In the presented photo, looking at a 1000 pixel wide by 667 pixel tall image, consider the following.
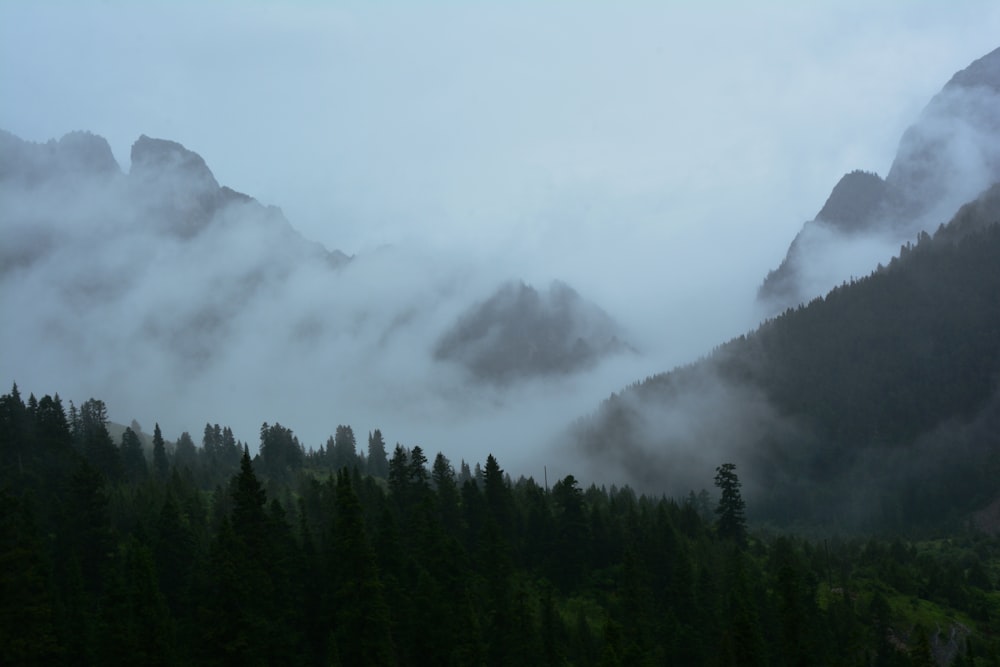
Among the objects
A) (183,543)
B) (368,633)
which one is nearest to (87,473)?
(183,543)

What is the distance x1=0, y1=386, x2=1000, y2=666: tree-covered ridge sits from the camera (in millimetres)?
58562

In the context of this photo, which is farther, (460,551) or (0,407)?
(0,407)

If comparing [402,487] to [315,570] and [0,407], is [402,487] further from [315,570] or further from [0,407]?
[0,407]

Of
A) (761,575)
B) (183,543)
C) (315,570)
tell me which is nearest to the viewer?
(315,570)

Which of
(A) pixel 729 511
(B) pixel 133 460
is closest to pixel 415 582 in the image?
(A) pixel 729 511

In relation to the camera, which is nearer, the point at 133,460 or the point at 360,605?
the point at 360,605

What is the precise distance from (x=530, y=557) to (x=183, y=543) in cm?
5310

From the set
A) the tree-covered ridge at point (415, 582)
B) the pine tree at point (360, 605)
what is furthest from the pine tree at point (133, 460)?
the pine tree at point (360, 605)

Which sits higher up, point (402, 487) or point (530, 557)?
point (402, 487)

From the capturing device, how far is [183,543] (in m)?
95.4

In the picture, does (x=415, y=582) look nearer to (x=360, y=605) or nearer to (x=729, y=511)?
(x=360, y=605)

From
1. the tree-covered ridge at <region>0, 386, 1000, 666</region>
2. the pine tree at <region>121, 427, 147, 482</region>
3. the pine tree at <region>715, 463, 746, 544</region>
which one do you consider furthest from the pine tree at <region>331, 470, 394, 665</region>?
the pine tree at <region>121, 427, 147, 482</region>

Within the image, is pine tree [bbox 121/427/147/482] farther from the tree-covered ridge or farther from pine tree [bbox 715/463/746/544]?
pine tree [bbox 715/463/746/544]

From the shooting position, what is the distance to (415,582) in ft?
284
